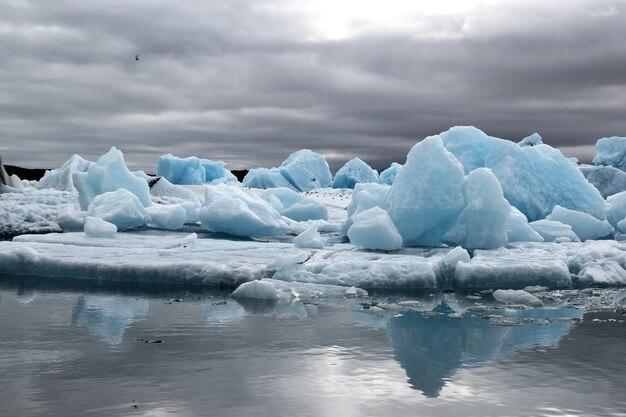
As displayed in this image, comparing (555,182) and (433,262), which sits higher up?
(555,182)

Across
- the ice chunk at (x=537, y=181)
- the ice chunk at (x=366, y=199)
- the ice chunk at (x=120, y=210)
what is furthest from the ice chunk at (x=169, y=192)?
the ice chunk at (x=537, y=181)

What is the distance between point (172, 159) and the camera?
37.7 meters

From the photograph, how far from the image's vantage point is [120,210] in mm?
18141

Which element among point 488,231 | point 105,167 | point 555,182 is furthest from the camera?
point 105,167

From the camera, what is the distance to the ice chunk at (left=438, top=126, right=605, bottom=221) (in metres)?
19.4

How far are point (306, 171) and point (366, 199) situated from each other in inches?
953

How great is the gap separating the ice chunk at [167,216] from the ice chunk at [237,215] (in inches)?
41.3

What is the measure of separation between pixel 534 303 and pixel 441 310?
149 cm

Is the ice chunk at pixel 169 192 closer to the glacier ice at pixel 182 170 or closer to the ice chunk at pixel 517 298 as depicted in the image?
the glacier ice at pixel 182 170

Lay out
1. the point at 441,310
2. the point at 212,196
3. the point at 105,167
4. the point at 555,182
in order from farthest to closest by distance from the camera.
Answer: the point at 105,167
the point at 555,182
the point at 212,196
the point at 441,310

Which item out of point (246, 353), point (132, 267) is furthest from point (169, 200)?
point (246, 353)

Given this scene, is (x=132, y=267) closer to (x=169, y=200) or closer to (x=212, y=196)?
(x=212, y=196)

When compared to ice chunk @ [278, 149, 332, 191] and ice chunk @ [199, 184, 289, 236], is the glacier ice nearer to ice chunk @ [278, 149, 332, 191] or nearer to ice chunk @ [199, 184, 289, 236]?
ice chunk @ [278, 149, 332, 191]

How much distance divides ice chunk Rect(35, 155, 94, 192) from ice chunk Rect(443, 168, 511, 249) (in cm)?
1759
